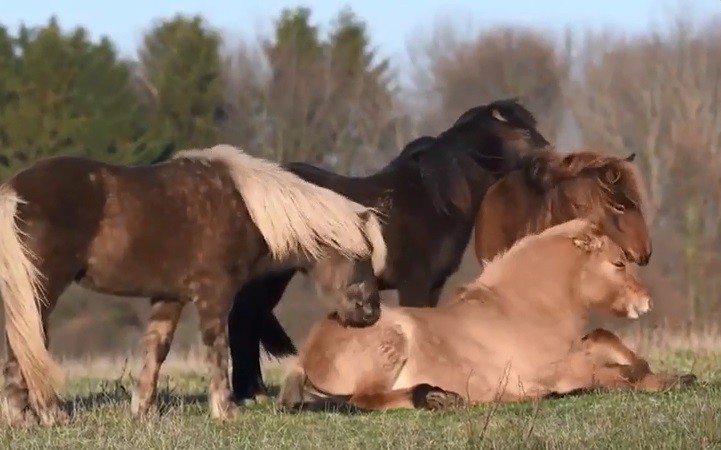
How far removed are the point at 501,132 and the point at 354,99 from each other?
30.5 meters

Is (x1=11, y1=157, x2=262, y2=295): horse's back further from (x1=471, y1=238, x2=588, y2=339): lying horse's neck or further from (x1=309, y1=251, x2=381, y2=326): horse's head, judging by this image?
(x1=471, y1=238, x2=588, y2=339): lying horse's neck

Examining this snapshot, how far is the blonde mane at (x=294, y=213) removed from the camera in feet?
22.8

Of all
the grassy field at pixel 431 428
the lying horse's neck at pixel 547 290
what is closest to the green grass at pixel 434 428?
the grassy field at pixel 431 428

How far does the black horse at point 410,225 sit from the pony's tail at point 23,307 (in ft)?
6.65

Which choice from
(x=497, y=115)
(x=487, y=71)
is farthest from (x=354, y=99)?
(x=497, y=115)

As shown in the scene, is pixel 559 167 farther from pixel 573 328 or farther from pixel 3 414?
pixel 3 414

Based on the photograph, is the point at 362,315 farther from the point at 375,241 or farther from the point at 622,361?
the point at 622,361

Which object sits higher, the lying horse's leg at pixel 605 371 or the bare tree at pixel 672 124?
the lying horse's leg at pixel 605 371

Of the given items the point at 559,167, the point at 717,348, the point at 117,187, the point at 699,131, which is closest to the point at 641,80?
the point at 699,131

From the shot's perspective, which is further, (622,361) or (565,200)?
(565,200)

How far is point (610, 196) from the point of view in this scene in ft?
25.1

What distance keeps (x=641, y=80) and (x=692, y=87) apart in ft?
4.58

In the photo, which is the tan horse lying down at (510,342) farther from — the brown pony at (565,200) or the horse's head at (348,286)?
the brown pony at (565,200)

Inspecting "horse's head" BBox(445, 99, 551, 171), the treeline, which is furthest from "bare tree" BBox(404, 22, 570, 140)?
"horse's head" BBox(445, 99, 551, 171)
